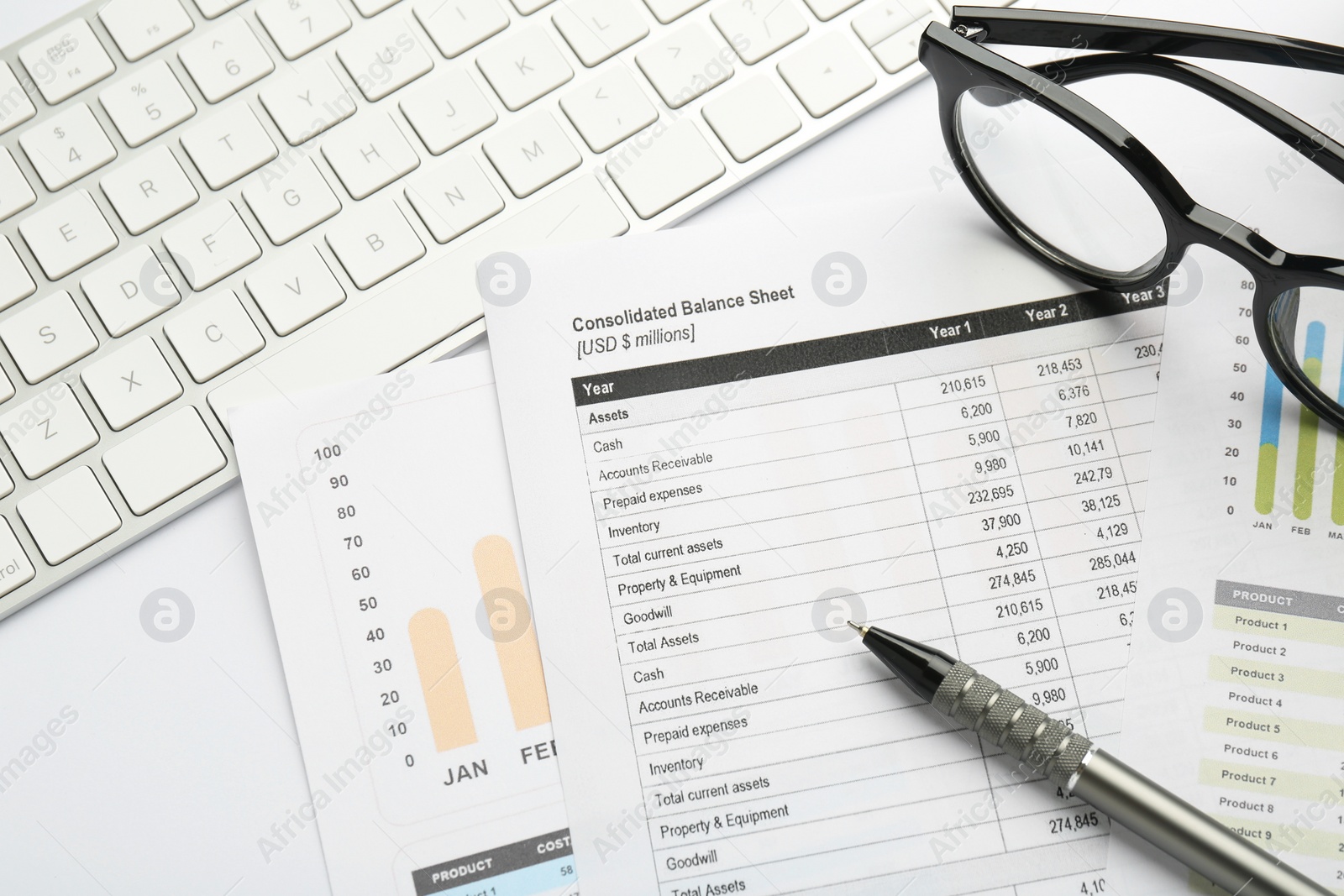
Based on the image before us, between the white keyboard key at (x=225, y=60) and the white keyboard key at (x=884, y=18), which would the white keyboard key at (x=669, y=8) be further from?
the white keyboard key at (x=225, y=60)

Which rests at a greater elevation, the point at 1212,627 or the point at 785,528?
the point at 785,528

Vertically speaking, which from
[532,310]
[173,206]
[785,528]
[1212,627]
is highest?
[173,206]

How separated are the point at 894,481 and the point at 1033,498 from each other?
0.08 m

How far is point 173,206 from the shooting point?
0.53 metres

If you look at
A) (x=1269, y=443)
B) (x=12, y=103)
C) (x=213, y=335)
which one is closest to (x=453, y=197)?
(x=213, y=335)

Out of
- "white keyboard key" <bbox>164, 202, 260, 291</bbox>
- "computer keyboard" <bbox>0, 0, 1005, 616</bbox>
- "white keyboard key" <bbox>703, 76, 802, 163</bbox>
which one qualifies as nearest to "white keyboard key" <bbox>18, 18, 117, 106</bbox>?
"computer keyboard" <bbox>0, 0, 1005, 616</bbox>

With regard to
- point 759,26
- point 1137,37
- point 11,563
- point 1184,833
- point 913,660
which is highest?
point 759,26

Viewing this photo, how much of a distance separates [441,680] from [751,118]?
36 centimetres

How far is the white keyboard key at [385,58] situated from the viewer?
541mm

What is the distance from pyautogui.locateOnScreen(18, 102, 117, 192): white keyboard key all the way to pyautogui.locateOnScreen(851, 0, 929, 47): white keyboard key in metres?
0.44

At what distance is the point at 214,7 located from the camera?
0.55 metres

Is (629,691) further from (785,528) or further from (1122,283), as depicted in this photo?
(1122,283)

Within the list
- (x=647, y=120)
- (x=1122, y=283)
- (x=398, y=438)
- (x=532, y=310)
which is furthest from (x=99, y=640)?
(x=1122, y=283)

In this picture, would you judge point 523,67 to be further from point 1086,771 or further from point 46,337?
point 1086,771
